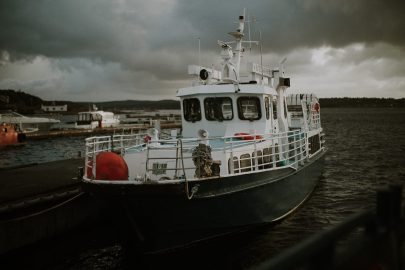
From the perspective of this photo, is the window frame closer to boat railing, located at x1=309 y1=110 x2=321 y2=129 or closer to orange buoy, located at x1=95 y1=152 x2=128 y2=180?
orange buoy, located at x1=95 y1=152 x2=128 y2=180

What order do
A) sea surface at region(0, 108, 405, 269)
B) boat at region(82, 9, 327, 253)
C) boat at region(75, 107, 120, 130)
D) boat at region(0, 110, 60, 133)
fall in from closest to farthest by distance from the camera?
boat at region(82, 9, 327, 253) < sea surface at region(0, 108, 405, 269) < boat at region(0, 110, 60, 133) < boat at region(75, 107, 120, 130)

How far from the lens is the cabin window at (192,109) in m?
12.7

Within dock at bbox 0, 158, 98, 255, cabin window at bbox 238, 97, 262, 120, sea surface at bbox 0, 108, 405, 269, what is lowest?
sea surface at bbox 0, 108, 405, 269

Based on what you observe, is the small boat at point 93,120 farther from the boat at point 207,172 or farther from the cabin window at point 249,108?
the cabin window at point 249,108

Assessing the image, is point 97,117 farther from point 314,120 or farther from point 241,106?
point 241,106

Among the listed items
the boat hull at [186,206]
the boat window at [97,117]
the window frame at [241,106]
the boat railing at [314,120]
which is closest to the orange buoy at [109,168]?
the boat hull at [186,206]

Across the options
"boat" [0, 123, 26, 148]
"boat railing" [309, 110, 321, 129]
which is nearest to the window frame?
"boat railing" [309, 110, 321, 129]

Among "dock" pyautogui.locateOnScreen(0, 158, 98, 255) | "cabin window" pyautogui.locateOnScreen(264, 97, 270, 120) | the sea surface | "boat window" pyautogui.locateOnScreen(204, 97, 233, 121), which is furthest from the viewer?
"cabin window" pyautogui.locateOnScreen(264, 97, 270, 120)

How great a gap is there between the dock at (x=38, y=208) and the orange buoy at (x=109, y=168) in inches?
88.2

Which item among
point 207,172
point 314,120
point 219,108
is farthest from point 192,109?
point 314,120

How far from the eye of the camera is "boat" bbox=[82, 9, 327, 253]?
8555 millimetres

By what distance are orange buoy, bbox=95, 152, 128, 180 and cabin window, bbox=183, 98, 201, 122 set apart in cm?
437

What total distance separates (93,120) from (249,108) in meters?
57.2

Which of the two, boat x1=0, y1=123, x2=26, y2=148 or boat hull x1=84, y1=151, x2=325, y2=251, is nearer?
boat hull x1=84, y1=151, x2=325, y2=251
